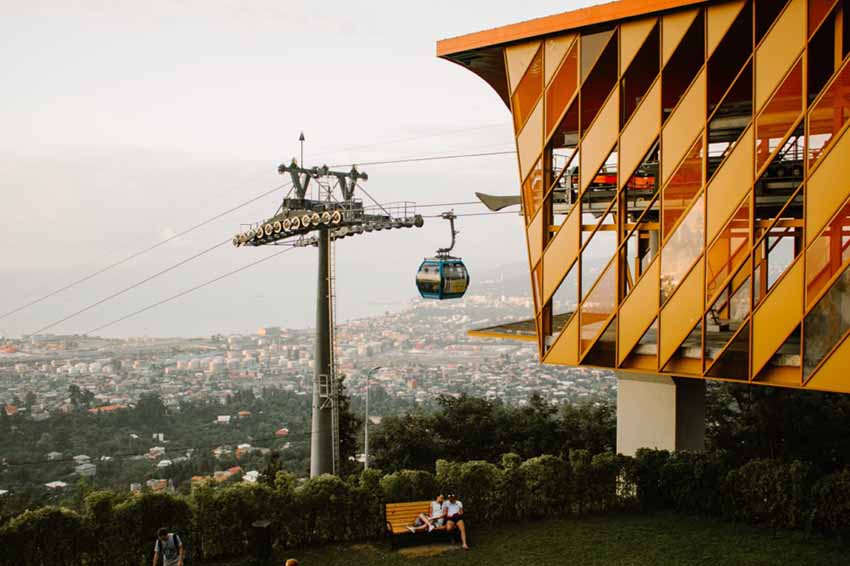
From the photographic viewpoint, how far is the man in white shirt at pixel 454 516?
45.4 feet

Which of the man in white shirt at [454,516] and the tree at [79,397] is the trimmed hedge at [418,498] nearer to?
the man in white shirt at [454,516]

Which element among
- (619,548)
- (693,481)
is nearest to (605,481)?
(693,481)

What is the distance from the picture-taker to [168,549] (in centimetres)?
1176

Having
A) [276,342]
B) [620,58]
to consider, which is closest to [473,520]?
[620,58]

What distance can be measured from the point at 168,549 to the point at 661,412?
1143 cm

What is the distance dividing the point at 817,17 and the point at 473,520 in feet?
35.0

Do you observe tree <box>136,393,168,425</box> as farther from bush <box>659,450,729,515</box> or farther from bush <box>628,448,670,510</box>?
bush <box>659,450,729,515</box>

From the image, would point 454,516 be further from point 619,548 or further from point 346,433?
point 346,433

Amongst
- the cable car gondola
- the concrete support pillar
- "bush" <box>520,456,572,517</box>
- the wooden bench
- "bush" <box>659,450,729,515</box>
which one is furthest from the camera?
the cable car gondola

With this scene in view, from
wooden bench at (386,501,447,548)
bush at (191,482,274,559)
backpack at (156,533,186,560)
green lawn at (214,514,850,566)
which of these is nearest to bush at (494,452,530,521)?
green lawn at (214,514,850,566)

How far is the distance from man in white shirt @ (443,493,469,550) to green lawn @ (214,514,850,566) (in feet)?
1.07

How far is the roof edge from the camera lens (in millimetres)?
12922

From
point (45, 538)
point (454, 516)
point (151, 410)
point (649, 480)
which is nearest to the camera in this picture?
point (45, 538)

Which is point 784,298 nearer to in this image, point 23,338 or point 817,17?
point 817,17
